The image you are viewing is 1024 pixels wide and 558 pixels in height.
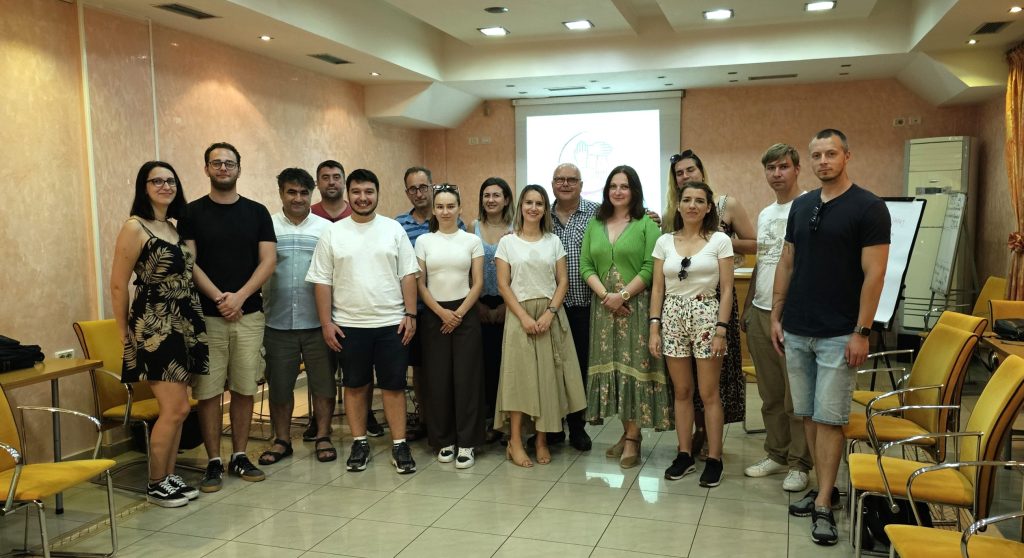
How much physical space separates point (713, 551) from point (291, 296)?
261 centimetres

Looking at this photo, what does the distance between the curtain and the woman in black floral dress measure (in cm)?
602

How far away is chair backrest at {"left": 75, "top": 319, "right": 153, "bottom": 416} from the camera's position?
3973 millimetres

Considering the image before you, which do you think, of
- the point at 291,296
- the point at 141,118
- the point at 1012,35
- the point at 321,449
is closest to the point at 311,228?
the point at 291,296

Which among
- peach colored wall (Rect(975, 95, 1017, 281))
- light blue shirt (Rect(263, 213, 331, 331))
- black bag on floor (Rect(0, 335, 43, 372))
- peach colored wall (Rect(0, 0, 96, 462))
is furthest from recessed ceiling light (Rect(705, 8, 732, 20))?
black bag on floor (Rect(0, 335, 43, 372))

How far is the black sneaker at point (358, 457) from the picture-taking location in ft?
13.9

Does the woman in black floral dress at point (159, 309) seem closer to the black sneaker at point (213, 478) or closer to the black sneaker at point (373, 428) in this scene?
the black sneaker at point (213, 478)

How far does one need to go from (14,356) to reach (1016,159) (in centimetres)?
716

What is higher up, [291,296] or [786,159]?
[786,159]

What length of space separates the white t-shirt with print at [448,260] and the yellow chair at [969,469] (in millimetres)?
2245

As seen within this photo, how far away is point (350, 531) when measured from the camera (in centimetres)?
340

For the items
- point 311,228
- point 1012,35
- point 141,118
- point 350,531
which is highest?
point 1012,35

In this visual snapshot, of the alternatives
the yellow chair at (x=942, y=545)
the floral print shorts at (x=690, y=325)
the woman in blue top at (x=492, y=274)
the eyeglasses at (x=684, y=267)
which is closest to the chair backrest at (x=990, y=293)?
the floral print shorts at (x=690, y=325)

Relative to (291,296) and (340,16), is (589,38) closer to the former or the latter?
(340,16)

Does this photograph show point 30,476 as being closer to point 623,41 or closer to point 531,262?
point 531,262
